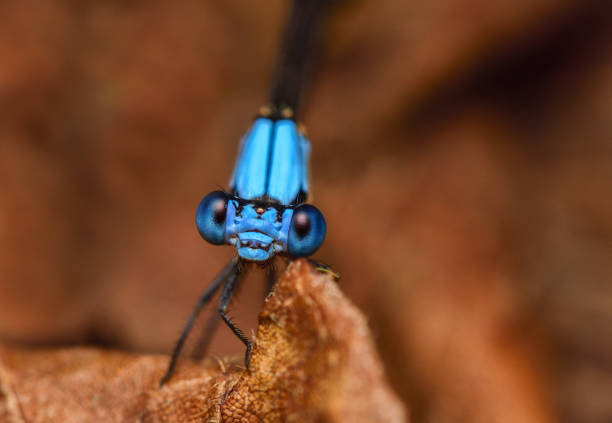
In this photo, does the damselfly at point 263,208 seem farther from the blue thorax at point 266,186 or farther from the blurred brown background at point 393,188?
the blurred brown background at point 393,188

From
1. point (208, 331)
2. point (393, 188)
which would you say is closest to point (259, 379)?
point (208, 331)

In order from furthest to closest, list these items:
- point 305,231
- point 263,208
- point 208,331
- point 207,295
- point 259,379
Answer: point 208,331 < point 207,295 < point 263,208 < point 305,231 < point 259,379

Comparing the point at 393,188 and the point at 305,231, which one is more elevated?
the point at 393,188

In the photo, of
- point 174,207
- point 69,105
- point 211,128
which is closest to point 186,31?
point 211,128

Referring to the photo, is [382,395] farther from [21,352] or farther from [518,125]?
[518,125]

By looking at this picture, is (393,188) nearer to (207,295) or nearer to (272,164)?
(272,164)

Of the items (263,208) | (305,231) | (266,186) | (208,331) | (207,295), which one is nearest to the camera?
(305,231)

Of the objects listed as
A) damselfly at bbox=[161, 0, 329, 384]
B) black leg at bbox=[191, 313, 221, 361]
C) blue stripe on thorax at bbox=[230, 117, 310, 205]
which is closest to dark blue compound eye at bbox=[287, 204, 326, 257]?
damselfly at bbox=[161, 0, 329, 384]
